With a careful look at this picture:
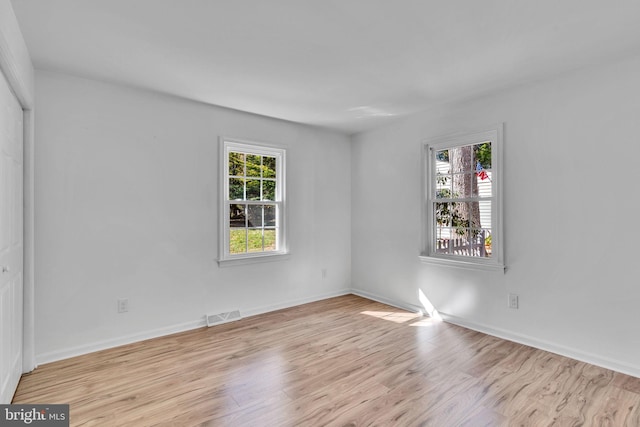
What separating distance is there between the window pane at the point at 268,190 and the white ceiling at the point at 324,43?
1164 mm

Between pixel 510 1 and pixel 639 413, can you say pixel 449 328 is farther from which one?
pixel 510 1

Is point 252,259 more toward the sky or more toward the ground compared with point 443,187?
more toward the ground

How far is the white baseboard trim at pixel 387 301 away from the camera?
4076 millimetres

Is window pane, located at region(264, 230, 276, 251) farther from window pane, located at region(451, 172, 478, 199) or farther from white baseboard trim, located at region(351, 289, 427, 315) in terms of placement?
window pane, located at region(451, 172, 478, 199)

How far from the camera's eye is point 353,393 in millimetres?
2270

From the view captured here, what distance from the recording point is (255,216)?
4.07m

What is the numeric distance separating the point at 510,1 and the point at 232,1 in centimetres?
156

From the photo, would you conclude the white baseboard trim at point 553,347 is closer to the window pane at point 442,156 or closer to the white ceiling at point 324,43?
the window pane at point 442,156

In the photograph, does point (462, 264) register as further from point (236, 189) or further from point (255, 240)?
point (236, 189)

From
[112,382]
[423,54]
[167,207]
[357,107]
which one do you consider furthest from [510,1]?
[112,382]

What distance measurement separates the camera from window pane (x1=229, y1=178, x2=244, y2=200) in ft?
12.7

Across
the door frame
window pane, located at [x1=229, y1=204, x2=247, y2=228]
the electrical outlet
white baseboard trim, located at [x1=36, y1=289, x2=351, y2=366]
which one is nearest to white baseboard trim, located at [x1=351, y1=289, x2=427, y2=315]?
white baseboard trim, located at [x1=36, y1=289, x2=351, y2=366]

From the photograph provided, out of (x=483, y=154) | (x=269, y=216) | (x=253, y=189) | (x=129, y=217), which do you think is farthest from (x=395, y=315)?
(x=129, y=217)

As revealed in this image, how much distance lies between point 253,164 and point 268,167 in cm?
21
